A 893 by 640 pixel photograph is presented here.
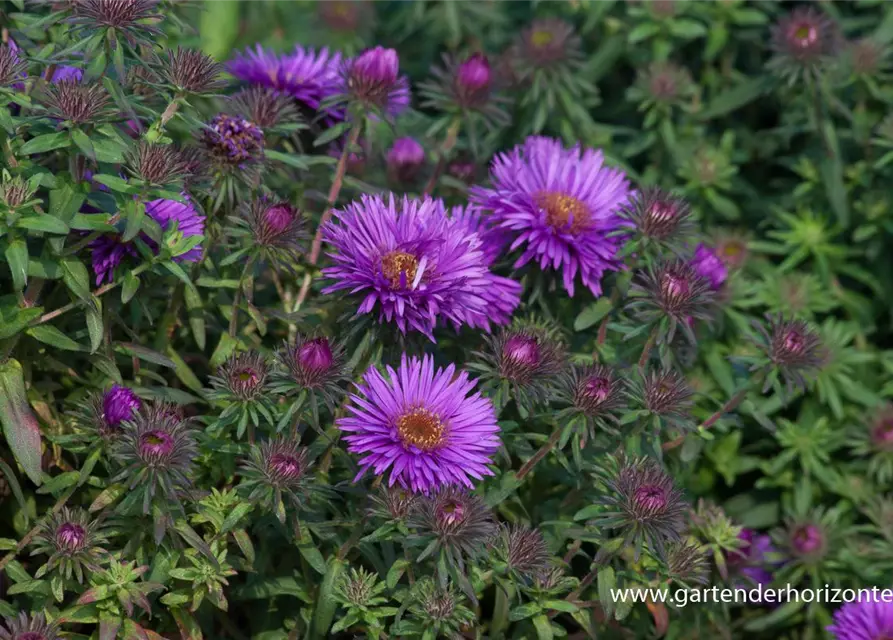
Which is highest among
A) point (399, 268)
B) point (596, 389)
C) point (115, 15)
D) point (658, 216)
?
point (658, 216)

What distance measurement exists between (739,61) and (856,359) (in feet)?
4.21

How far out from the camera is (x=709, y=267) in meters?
2.97

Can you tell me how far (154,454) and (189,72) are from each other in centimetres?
80

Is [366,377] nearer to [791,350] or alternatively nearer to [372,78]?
[372,78]

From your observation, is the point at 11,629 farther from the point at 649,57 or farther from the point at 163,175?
the point at 649,57

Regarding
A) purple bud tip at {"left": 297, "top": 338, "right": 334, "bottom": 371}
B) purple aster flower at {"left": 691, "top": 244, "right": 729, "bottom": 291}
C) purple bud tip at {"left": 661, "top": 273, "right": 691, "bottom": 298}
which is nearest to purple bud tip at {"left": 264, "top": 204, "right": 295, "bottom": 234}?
purple bud tip at {"left": 297, "top": 338, "right": 334, "bottom": 371}

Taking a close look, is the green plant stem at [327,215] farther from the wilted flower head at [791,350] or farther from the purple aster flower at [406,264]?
the wilted flower head at [791,350]

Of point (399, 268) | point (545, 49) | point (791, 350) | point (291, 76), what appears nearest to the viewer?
point (399, 268)

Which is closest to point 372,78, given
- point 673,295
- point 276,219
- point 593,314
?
point 276,219

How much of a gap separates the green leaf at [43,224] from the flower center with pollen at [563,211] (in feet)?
3.68

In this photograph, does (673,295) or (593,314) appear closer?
(673,295)

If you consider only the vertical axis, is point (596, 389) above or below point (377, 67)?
below

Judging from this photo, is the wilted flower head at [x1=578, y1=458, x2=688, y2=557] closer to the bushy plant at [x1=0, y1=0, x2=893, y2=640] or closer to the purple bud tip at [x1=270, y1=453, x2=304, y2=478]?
the bushy plant at [x1=0, y1=0, x2=893, y2=640]

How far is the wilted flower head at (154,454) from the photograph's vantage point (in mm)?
2252
